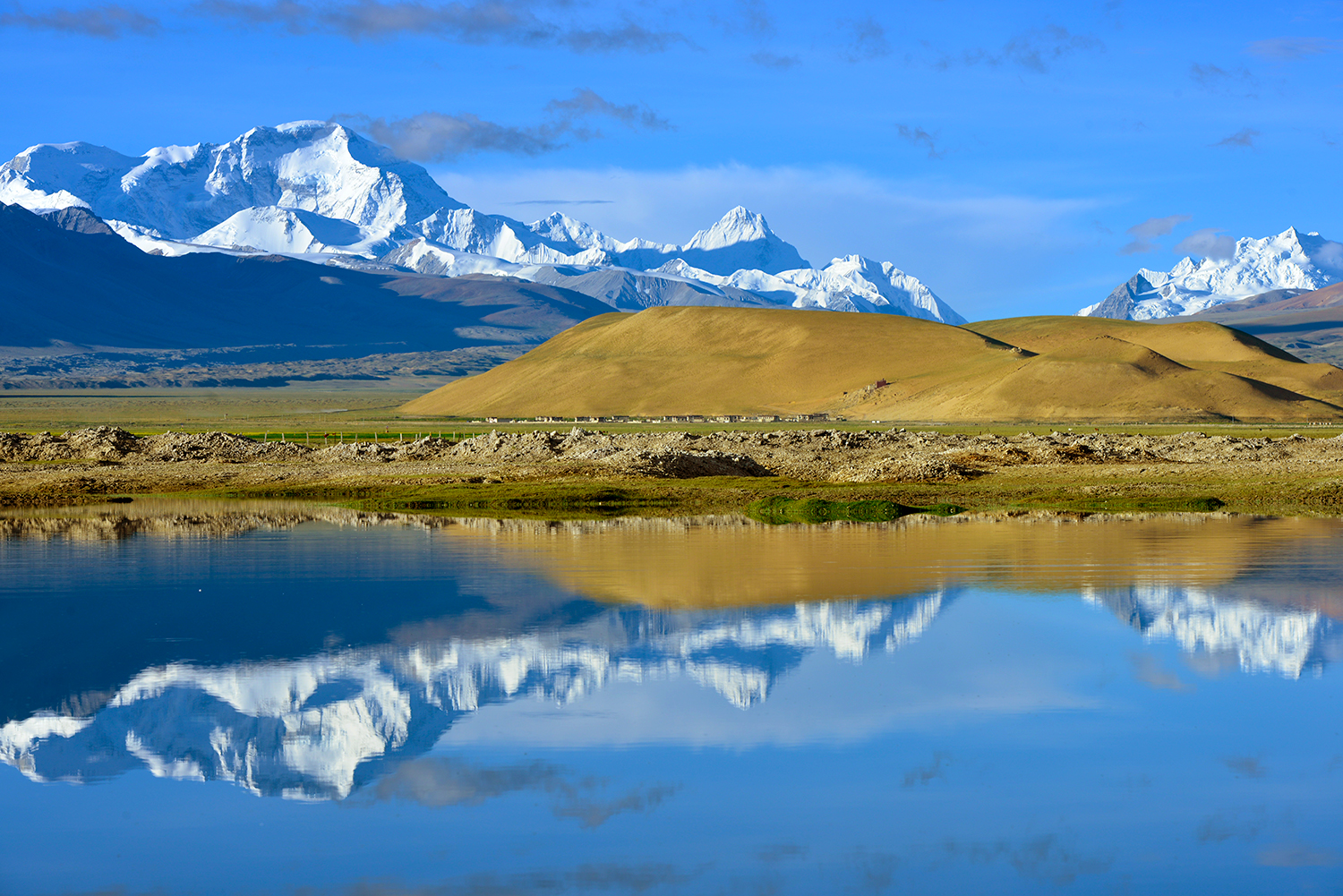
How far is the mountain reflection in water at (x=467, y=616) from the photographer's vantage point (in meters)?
14.7

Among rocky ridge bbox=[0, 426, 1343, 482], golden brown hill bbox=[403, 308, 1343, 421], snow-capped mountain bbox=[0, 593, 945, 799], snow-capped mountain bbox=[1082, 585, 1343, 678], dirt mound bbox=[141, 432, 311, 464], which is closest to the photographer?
snow-capped mountain bbox=[0, 593, 945, 799]

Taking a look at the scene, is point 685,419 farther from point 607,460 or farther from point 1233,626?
point 1233,626

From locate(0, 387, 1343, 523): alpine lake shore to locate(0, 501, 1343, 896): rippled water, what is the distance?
18.3 meters

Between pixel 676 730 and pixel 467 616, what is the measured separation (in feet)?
26.2

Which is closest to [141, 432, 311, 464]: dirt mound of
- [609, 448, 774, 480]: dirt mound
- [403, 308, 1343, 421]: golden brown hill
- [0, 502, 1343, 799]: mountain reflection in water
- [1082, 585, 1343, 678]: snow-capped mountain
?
[609, 448, 774, 480]: dirt mound

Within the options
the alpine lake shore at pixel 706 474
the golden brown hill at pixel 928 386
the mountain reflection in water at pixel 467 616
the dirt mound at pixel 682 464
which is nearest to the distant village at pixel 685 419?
the golden brown hill at pixel 928 386

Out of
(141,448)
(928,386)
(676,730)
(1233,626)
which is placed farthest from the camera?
(928,386)

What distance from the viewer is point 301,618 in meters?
21.8

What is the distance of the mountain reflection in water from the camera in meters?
14.7

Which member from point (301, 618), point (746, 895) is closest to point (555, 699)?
point (746, 895)

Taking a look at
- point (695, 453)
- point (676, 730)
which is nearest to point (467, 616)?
point (676, 730)

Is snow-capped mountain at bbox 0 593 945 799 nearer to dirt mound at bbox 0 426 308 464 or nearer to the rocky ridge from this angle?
the rocky ridge

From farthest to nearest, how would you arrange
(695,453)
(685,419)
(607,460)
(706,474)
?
(685,419) < (695,453) < (607,460) < (706,474)

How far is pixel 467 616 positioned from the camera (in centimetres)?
2167
